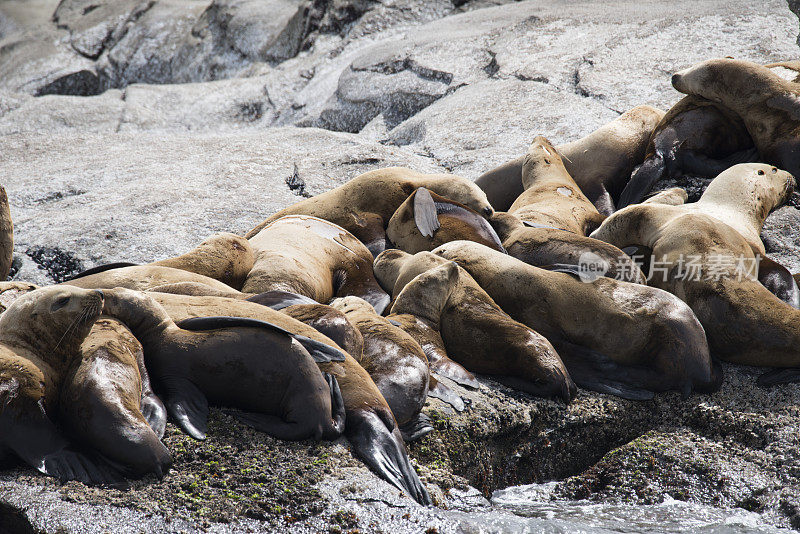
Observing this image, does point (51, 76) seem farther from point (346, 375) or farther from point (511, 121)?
point (346, 375)

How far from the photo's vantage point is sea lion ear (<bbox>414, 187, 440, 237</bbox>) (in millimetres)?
5812

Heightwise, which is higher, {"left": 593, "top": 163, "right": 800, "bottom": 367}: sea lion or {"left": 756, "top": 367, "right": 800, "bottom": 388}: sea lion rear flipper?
{"left": 593, "top": 163, "right": 800, "bottom": 367}: sea lion

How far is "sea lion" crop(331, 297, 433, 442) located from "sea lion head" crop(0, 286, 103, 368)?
121cm

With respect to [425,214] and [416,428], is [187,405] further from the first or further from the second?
[425,214]

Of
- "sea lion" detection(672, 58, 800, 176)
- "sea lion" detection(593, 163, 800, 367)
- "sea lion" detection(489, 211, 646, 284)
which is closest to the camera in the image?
"sea lion" detection(593, 163, 800, 367)

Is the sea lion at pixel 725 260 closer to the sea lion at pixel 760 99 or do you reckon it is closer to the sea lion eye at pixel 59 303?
the sea lion at pixel 760 99

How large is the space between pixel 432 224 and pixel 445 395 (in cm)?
231

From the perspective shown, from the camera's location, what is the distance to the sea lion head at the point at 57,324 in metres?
3.01

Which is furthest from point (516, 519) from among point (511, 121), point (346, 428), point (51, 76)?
point (51, 76)

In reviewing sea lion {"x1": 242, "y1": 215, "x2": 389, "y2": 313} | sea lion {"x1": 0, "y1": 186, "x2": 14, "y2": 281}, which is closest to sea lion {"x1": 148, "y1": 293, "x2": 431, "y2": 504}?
sea lion {"x1": 242, "y1": 215, "x2": 389, "y2": 313}

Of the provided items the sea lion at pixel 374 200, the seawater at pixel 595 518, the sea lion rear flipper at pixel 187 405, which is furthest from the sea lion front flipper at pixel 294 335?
the sea lion at pixel 374 200

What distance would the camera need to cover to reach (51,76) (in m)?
14.7

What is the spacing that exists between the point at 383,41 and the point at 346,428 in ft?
35.1

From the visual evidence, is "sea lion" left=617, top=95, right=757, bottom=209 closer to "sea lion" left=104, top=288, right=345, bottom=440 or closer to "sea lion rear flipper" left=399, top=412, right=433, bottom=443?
"sea lion rear flipper" left=399, top=412, right=433, bottom=443
